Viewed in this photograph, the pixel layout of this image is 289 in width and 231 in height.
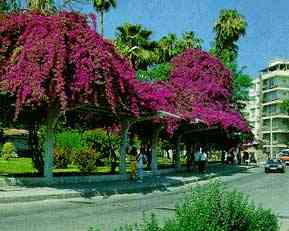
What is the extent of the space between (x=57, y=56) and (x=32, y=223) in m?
8.91

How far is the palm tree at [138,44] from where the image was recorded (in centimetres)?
5159

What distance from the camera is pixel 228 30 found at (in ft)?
219

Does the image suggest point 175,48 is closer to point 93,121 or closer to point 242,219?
point 93,121

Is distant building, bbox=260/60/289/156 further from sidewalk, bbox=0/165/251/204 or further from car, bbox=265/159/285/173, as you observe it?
sidewalk, bbox=0/165/251/204

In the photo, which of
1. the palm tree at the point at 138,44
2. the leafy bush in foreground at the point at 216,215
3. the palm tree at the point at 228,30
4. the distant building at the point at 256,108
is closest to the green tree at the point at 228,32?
the palm tree at the point at 228,30

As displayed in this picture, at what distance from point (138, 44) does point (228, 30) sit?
57.1ft

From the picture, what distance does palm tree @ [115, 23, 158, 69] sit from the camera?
5159 cm

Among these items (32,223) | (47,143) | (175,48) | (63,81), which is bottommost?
(32,223)

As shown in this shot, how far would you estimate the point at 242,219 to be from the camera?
25.9 feet

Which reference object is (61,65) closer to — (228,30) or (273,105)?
(228,30)

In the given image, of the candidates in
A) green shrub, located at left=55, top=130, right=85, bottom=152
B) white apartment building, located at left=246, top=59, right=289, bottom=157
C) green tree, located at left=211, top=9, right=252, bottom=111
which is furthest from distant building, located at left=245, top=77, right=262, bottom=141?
green shrub, located at left=55, top=130, right=85, bottom=152

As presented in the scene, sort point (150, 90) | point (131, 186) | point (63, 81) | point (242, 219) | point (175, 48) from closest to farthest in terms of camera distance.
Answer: point (242, 219)
point (63, 81)
point (131, 186)
point (150, 90)
point (175, 48)

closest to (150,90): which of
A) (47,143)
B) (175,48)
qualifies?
(47,143)

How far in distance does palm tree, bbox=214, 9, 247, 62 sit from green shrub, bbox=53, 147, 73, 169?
92.1ft
